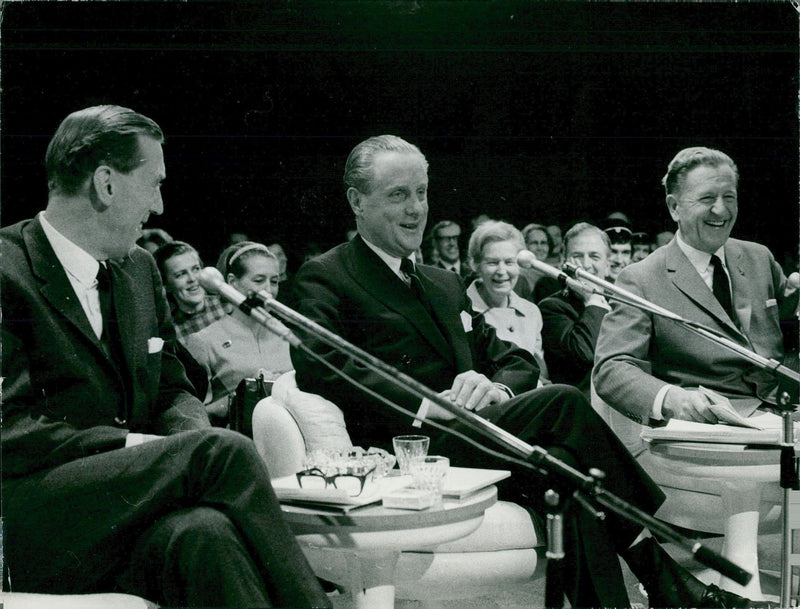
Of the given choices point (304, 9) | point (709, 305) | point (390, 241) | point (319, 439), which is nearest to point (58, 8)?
point (304, 9)

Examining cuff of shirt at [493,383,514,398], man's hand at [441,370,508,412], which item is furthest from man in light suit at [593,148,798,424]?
man's hand at [441,370,508,412]

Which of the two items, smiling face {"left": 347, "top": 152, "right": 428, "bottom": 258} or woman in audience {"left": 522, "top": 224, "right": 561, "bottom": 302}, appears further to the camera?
woman in audience {"left": 522, "top": 224, "right": 561, "bottom": 302}

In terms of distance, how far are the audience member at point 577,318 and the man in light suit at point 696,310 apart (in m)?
0.17

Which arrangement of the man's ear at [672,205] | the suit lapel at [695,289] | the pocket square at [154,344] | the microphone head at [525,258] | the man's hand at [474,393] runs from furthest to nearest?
the man's ear at [672,205]
the suit lapel at [695,289]
the man's hand at [474,393]
the pocket square at [154,344]
the microphone head at [525,258]

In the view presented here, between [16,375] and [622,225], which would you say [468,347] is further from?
[16,375]

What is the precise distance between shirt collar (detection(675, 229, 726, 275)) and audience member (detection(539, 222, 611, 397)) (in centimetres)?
31

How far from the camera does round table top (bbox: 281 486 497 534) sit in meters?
2.38

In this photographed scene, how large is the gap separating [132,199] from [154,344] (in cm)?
44

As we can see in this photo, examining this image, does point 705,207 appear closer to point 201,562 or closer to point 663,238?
point 663,238

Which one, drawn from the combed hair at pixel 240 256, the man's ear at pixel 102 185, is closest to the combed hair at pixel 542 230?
the combed hair at pixel 240 256

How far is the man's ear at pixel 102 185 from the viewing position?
8.54 ft

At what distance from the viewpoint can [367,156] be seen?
321 cm

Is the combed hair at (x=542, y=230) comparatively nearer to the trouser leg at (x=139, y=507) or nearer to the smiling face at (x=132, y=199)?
the smiling face at (x=132, y=199)

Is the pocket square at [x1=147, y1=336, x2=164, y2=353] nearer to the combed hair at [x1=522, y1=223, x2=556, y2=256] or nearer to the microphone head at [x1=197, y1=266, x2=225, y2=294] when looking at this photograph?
the microphone head at [x1=197, y1=266, x2=225, y2=294]
